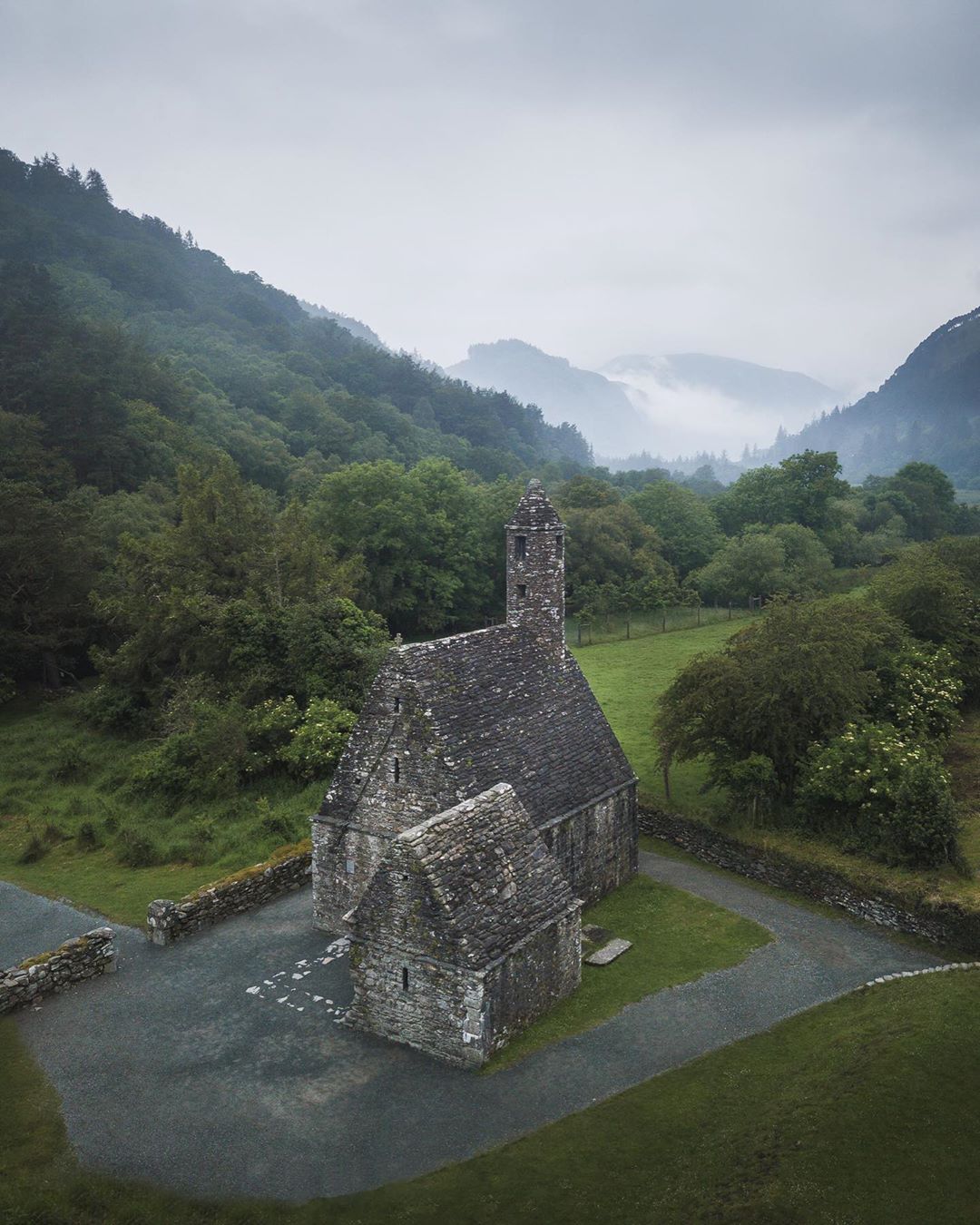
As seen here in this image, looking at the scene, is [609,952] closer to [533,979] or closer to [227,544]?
[533,979]

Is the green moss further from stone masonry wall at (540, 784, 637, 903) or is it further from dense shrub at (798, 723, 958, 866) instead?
dense shrub at (798, 723, 958, 866)

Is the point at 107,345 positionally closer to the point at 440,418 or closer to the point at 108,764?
the point at 108,764

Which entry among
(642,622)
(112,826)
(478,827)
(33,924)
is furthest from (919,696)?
(642,622)

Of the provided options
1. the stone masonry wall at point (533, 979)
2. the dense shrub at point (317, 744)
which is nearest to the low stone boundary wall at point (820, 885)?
the stone masonry wall at point (533, 979)

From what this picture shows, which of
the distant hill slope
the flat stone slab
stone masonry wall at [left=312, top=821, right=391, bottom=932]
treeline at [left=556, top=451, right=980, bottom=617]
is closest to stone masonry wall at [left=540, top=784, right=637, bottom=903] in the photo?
the flat stone slab

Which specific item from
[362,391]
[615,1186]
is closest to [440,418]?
[362,391]

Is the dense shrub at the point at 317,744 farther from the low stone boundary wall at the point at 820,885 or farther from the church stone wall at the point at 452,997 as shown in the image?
the church stone wall at the point at 452,997
